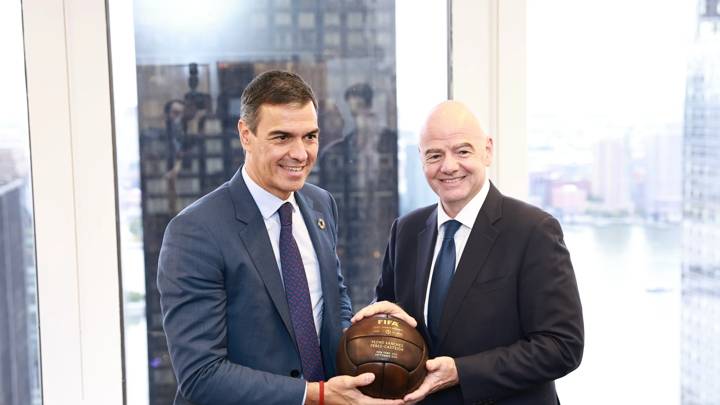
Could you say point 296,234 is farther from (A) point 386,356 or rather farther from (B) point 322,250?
(A) point 386,356

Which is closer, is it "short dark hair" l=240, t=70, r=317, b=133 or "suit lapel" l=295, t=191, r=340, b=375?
"short dark hair" l=240, t=70, r=317, b=133

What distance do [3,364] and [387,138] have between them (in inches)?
62.9

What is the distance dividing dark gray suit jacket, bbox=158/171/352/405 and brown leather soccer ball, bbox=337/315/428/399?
148 mm

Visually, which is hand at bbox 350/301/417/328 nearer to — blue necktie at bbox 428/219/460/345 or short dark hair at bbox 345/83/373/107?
blue necktie at bbox 428/219/460/345

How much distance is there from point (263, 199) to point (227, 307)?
0.96ft

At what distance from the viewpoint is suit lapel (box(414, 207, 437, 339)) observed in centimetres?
212

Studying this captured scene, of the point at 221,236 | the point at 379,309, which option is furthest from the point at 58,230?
the point at 379,309

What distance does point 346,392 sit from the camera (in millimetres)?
1906

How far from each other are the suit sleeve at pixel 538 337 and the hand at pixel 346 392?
0.72ft

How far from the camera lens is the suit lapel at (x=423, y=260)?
2119 mm

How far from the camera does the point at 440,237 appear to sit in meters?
2.15

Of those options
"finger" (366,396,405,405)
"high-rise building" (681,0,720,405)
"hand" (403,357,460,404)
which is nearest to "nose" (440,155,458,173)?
"hand" (403,357,460,404)

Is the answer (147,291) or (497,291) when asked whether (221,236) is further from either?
(147,291)

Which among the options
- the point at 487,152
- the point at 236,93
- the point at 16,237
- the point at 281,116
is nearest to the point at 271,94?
the point at 281,116
